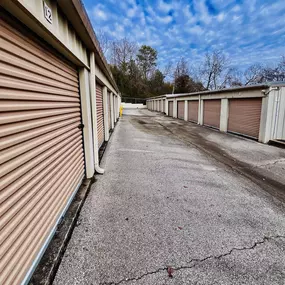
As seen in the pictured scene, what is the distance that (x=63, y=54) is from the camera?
7.93 ft

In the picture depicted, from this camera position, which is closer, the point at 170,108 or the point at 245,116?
the point at 245,116

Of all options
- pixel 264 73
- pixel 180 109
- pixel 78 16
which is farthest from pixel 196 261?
pixel 264 73

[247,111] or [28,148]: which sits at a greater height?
[247,111]

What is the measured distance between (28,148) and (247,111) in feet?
31.0

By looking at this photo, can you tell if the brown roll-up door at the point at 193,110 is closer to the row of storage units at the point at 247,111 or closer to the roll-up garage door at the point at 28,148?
the row of storage units at the point at 247,111

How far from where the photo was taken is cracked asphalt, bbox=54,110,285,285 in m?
1.63

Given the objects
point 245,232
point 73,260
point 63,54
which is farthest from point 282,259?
point 63,54

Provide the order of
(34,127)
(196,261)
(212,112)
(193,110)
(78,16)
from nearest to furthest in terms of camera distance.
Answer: (34,127) → (196,261) → (78,16) → (212,112) → (193,110)

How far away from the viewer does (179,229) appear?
2.21 m

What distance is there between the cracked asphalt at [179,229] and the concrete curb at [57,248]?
7 cm

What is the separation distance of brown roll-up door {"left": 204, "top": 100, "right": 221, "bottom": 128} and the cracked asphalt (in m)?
7.23

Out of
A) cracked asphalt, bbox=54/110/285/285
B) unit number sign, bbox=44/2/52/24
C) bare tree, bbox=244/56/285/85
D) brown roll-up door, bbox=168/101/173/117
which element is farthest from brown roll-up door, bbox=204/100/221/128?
bare tree, bbox=244/56/285/85

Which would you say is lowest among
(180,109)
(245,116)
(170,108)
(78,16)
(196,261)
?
(196,261)

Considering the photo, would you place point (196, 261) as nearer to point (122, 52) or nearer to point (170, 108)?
point (170, 108)
